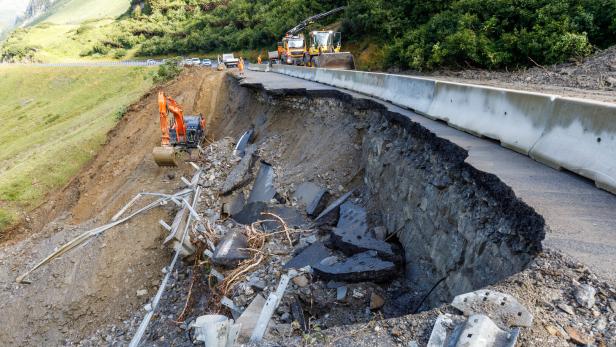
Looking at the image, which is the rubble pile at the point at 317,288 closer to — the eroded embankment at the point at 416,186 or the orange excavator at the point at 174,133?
the eroded embankment at the point at 416,186

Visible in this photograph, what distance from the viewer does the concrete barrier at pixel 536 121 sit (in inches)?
144

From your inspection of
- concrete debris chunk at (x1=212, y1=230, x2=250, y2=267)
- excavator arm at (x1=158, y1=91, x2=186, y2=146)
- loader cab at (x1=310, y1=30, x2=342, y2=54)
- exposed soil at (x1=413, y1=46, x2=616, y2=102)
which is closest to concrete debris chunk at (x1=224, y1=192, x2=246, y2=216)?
concrete debris chunk at (x1=212, y1=230, x2=250, y2=267)

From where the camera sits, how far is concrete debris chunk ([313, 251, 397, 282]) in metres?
5.04

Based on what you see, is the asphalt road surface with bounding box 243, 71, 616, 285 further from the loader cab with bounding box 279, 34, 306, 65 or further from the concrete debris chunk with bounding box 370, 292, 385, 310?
the loader cab with bounding box 279, 34, 306, 65

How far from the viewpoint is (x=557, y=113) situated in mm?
4234

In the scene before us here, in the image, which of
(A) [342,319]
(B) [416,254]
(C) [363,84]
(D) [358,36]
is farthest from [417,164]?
(D) [358,36]

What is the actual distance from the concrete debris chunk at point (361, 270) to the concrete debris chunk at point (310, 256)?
1.58ft

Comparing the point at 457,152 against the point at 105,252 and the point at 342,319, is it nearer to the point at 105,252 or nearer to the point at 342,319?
the point at 342,319

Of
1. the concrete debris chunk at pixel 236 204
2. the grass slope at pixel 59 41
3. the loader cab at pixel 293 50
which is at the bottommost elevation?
the concrete debris chunk at pixel 236 204

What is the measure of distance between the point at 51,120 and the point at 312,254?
3289cm

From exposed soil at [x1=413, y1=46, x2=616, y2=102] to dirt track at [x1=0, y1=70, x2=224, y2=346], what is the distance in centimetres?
992

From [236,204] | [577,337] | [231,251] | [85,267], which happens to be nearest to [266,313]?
[577,337]

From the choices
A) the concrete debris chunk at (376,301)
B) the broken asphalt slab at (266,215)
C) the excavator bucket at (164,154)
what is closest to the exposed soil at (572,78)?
the concrete debris chunk at (376,301)

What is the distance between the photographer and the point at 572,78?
1046 centimetres
